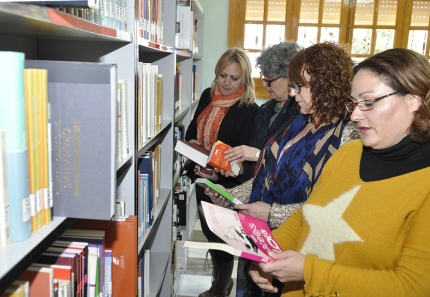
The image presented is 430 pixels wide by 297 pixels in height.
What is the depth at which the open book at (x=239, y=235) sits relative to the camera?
3.70 ft

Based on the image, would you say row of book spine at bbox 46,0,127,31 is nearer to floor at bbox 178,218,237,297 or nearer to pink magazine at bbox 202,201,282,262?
pink magazine at bbox 202,201,282,262

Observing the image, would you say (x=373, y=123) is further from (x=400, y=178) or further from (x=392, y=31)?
(x=392, y=31)

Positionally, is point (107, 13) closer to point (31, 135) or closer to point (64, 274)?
point (31, 135)

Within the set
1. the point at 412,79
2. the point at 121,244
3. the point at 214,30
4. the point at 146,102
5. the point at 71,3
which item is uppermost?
the point at 214,30

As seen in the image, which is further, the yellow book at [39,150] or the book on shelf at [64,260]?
the book on shelf at [64,260]

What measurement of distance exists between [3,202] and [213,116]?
2.48 meters

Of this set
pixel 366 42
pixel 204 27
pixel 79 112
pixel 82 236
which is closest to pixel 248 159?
pixel 82 236

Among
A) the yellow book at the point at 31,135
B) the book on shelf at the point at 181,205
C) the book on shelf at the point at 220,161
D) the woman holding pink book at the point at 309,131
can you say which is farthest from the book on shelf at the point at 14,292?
the book on shelf at the point at 181,205

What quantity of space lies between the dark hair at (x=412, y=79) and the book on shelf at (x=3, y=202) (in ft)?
3.37

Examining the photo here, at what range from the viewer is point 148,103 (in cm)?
179

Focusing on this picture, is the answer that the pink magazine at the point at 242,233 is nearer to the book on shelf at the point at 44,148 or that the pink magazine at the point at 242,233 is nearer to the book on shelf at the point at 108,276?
the book on shelf at the point at 108,276

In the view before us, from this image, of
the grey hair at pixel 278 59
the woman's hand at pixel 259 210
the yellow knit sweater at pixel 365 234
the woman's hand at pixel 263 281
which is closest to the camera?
the yellow knit sweater at pixel 365 234

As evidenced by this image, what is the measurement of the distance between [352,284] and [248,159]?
1377mm

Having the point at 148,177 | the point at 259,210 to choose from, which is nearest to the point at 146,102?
the point at 148,177
